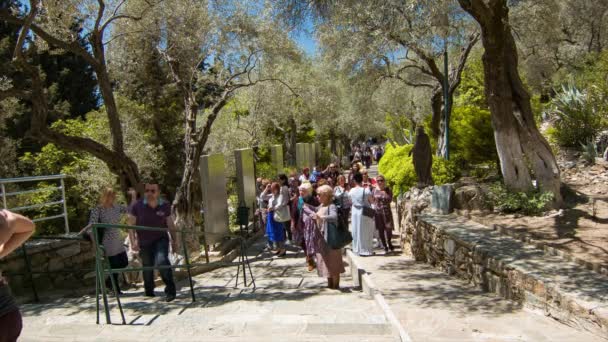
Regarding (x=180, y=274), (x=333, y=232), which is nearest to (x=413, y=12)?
(x=333, y=232)

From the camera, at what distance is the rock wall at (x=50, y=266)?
22.0 ft

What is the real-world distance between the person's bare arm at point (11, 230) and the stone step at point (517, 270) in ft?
13.9

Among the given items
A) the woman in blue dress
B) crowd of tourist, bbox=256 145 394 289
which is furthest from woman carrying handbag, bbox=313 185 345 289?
the woman in blue dress

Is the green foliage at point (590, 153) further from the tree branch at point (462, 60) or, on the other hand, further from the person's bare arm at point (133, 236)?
the person's bare arm at point (133, 236)

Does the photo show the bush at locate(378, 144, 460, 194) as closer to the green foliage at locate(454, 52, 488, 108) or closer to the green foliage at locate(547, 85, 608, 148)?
the green foliage at locate(547, 85, 608, 148)

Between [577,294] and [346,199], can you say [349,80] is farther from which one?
[577,294]

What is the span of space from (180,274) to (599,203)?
6942mm

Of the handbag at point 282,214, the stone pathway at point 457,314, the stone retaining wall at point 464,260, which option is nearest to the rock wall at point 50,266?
the handbag at point 282,214

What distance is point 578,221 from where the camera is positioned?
310 inches

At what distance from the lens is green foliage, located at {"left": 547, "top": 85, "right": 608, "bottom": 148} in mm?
11711

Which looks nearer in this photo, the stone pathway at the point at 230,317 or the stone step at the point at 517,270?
the stone pathway at the point at 230,317

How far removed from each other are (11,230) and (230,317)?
3041mm

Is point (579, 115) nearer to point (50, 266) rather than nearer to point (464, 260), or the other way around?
point (464, 260)

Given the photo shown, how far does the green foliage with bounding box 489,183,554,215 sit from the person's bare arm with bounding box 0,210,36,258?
774 centimetres
